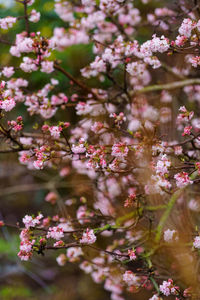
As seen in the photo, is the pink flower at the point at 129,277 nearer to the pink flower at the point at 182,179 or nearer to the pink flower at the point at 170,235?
the pink flower at the point at 170,235

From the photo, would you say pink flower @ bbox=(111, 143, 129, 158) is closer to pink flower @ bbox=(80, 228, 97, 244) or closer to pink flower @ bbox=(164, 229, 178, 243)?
pink flower @ bbox=(80, 228, 97, 244)

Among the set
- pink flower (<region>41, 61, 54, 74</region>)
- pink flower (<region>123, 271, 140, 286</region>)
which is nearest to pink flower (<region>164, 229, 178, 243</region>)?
pink flower (<region>123, 271, 140, 286</region>)

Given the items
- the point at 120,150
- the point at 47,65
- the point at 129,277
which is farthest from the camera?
the point at 47,65

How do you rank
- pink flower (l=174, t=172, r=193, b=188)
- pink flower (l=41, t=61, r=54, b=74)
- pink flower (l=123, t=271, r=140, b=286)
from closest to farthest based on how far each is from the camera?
pink flower (l=174, t=172, r=193, b=188)
pink flower (l=123, t=271, r=140, b=286)
pink flower (l=41, t=61, r=54, b=74)

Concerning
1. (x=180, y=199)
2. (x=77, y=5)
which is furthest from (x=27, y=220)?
(x=77, y=5)

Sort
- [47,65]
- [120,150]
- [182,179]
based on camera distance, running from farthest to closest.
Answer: [47,65] → [120,150] → [182,179]

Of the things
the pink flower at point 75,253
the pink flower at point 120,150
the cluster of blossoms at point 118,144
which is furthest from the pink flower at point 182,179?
the pink flower at point 75,253

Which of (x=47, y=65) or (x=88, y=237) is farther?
(x=47, y=65)

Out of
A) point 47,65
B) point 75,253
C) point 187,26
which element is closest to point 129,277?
point 75,253

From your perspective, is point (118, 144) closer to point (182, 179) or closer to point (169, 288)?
point (182, 179)

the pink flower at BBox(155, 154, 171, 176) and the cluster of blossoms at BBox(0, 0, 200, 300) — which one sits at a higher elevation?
the cluster of blossoms at BBox(0, 0, 200, 300)

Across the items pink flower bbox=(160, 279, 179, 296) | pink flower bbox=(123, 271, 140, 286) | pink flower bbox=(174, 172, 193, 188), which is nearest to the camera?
pink flower bbox=(174, 172, 193, 188)

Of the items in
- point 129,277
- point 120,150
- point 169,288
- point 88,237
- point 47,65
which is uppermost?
point 47,65

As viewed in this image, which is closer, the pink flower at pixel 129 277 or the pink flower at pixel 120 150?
the pink flower at pixel 120 150
